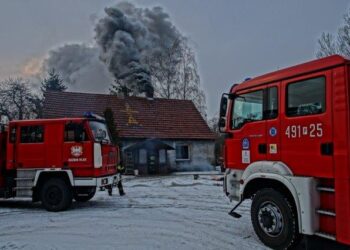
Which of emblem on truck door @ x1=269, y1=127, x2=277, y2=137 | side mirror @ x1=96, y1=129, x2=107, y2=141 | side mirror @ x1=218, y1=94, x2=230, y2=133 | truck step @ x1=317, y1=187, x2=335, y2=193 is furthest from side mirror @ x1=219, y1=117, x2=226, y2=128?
side mirror @ x1=96, y1=129, x2=107, y2=141

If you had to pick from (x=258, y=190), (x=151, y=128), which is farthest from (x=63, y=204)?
(x=151, y=128)

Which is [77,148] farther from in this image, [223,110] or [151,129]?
[151,129]

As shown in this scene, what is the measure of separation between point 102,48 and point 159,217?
29.0 meters

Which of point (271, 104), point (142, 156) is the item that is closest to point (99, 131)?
point (271, 104)

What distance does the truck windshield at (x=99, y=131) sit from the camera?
430 inches

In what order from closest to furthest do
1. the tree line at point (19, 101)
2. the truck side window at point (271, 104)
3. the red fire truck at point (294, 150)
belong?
the red fire truck at point (294, 150) < the truck side window at point (271, 104) < the tree line at point (19, 101)

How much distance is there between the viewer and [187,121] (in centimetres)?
2984

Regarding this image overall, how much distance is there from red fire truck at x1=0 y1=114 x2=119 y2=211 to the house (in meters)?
14.4

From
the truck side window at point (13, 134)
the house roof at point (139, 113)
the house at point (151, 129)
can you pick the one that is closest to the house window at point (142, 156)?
the house at point (151, 129)

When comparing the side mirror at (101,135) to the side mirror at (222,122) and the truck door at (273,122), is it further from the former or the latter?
the truck door at (273,122)

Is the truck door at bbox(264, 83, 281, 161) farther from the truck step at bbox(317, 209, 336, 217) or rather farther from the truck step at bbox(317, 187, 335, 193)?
the truck step at bbox(317, 209, 336, 217)

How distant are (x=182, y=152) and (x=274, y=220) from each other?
21.9m

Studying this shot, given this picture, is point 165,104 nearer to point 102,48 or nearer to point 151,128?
point 151,128

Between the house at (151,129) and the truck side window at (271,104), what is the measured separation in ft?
63.5
